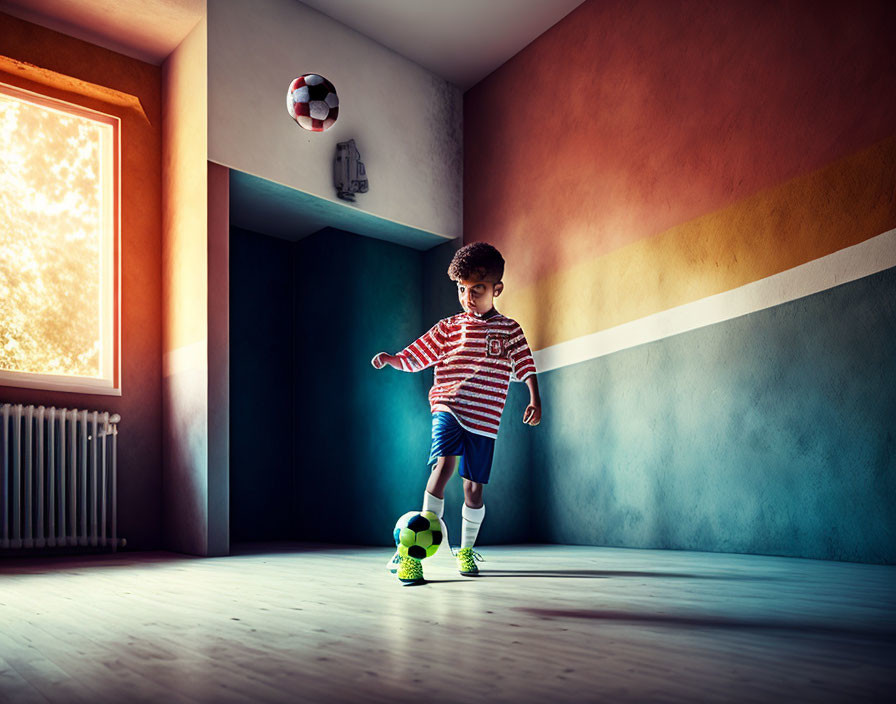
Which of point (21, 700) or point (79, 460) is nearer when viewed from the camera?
point (21, 700)

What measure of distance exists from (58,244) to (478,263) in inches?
97.6

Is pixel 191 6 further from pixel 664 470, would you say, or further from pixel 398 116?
Result: pixel 664 470

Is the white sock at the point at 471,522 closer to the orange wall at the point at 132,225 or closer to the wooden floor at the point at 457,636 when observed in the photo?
the wooden floor at the point at 457,636

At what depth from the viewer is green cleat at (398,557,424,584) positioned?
91.8 inches

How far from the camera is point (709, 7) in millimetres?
3523

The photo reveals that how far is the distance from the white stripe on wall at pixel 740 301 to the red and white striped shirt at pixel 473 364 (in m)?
1.09

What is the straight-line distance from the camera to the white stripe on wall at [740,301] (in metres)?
2.87

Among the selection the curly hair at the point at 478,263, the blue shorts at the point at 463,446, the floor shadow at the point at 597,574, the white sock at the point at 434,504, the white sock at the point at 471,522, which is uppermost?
the curly hair at the point at 478,263

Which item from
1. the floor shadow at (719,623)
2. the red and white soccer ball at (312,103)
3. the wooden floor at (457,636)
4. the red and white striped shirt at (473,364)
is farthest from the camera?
the red and white soccer ball at (312,103)

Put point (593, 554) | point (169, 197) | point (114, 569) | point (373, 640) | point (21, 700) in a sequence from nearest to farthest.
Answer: point (21, 700), point (373, 640), point (114, 569), point (593, 554), point (169, 197)

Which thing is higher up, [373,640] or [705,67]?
[705,67]

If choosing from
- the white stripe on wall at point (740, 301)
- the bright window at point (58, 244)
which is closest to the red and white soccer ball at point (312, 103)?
the bright window at point (58, 244)

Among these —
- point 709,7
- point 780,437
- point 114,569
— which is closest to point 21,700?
point 114,569

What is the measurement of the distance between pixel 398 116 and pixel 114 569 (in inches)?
120
